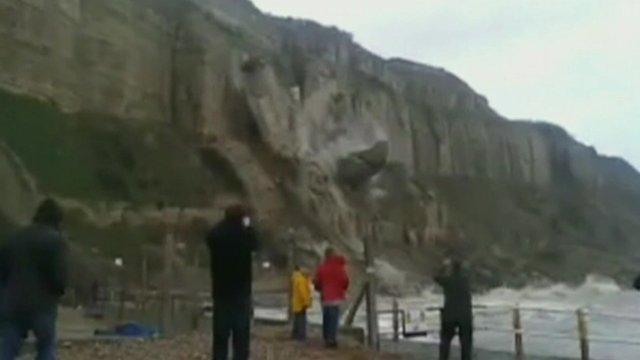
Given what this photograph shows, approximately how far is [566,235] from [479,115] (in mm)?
31248

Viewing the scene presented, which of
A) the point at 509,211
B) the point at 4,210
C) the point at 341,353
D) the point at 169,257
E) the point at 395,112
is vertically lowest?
the point at 341,353

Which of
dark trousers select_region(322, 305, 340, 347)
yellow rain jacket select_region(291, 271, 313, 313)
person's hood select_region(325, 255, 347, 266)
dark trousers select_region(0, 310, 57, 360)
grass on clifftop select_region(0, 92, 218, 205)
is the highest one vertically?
grass on clifftop select_region(0, 92, 218, 205)

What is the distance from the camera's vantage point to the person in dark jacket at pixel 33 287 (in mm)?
8539

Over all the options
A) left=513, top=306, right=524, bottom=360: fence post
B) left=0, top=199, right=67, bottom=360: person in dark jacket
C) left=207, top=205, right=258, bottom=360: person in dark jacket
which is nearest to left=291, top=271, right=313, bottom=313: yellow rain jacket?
left=513, top=306, right=524, bottom=360: fence post

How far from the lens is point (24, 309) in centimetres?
853

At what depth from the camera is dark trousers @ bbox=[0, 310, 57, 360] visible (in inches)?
336

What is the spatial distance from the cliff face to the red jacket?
44.1m

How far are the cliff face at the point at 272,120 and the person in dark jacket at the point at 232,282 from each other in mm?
50460

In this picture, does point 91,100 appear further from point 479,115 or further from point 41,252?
point 479,115

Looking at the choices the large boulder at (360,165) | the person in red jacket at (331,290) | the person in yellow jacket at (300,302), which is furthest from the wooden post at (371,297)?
the large boulder at (360,165)

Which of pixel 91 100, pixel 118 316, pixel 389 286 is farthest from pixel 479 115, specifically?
pixel 118 316

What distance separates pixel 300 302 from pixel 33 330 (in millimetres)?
10209

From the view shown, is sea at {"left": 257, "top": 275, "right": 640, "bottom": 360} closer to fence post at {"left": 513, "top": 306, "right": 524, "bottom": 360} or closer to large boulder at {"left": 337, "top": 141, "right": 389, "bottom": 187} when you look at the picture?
fence post at {"left": 513, "top": 306, "right": 524, "bottom": 360}

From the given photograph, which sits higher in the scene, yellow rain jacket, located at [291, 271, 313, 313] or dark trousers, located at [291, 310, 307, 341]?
yellow rain jacket, located at [291, 271, 313, 313]
